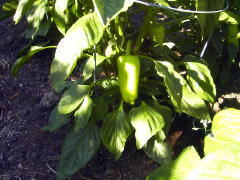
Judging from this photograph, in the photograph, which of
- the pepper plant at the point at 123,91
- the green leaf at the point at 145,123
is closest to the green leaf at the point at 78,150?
the pepper plant at the point at 123,91

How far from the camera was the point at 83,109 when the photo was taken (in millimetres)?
1348

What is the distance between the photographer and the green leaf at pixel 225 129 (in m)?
0.74

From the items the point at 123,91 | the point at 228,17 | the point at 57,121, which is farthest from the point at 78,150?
the point at 228,17

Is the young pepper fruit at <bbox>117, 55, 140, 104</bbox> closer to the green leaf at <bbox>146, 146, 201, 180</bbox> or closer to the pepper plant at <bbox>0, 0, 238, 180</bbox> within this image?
the pepper plant at <bbox>0, 0, 238, 180</bbox>

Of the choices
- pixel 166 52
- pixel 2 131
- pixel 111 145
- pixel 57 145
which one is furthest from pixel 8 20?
pixel 111 145

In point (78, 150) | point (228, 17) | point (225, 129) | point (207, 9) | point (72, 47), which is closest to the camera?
point (225, 129)

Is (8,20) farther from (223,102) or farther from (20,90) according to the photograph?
(223,102)

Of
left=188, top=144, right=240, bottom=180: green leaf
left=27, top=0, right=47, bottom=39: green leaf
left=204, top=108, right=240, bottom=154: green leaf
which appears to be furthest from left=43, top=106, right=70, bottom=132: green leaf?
left=188, top=144, right=240, bottom=180: green leaf

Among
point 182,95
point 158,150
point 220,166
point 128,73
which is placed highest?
point 220,166

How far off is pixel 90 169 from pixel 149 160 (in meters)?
0.28

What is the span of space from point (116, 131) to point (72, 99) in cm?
22

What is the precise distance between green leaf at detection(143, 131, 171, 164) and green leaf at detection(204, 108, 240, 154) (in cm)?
62

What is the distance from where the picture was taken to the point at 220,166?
0.58 meters

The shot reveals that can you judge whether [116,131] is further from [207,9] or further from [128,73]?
[207,9]
